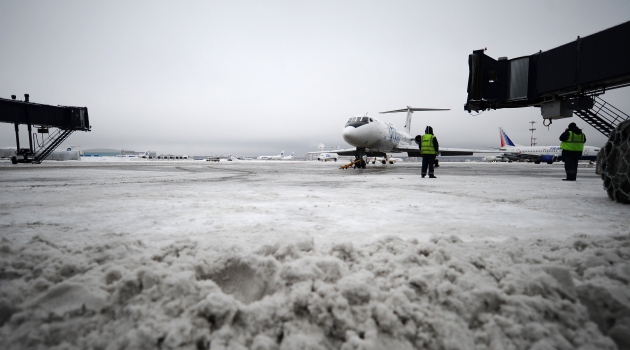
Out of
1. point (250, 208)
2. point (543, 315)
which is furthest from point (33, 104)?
point (543, 315)

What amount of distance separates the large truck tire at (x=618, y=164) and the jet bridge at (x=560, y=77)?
935 centimetres

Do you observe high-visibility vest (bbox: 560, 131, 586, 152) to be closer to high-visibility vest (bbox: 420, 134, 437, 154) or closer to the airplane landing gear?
high-visibility vest (bbox: 420, 134, 437, 154)

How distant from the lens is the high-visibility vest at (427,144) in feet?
26.2

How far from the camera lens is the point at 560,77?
10766mm

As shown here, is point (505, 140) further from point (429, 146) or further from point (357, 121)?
point (429, 146)

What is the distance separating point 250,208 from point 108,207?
1.64m

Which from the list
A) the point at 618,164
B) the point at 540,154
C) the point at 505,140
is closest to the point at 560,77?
the point at 618,164

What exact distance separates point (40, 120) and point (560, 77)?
3357 cm

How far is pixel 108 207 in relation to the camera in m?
3.03

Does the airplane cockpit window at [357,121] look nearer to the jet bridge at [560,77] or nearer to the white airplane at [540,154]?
the jet bridge at [560,77]

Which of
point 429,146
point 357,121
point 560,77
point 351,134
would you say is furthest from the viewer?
point 357,121

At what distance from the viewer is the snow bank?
0.97 meters

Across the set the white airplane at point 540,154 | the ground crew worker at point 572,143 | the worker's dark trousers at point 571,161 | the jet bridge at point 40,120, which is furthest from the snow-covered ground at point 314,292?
the white airplane at point 540,154

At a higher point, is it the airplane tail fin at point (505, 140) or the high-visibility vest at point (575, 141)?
the airplane tail fin at point (505, 140)
